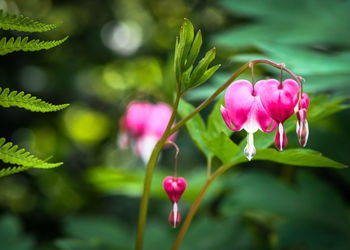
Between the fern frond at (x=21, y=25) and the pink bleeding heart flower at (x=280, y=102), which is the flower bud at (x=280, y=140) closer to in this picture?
the pink bleeding heart flower at (x=280, y=102)

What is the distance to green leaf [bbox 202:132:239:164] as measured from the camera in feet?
2.92

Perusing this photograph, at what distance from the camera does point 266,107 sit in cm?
76

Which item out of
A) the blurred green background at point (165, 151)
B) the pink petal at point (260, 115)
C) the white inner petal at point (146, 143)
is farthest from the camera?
the white inner petal at point (146, 143)

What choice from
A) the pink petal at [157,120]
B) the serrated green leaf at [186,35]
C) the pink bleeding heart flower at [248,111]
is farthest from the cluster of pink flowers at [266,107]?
the pink petal at [157,120]

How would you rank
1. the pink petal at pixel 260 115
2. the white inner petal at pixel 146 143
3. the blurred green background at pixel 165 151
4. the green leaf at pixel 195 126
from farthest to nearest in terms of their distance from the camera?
the white inner petal at pixel 146 143 < the blurred green background at pixel 165 151 < the green leaf at pixel 195 126 < the pink petal at pixel 260 115

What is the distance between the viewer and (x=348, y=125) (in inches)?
62.2

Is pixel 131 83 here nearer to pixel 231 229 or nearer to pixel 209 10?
pixel 209 10

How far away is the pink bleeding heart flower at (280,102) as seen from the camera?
0.74 m

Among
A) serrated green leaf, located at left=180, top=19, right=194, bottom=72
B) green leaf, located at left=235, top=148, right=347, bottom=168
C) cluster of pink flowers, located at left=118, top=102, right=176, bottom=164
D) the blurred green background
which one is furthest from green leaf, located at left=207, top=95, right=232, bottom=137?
cluster of pink flowers, located at left=118, top=102, right=176, bottom=164

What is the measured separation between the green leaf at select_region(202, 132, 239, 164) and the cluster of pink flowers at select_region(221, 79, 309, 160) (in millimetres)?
71

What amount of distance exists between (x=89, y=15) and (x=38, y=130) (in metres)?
1.05

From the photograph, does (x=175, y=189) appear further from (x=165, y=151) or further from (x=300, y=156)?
(x=165, y=151)

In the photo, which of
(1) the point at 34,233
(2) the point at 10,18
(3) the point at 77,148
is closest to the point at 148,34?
(3) the point at 77,148

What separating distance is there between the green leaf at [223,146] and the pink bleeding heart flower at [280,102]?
15 centimetres
